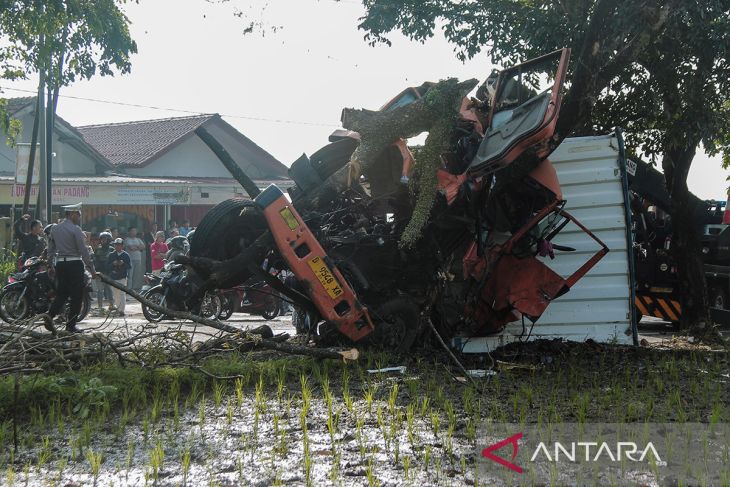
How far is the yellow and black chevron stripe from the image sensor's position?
1449cm

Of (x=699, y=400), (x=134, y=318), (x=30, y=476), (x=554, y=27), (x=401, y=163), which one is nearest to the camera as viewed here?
(x=30, y=476)

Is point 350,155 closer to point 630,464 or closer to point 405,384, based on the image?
point 405,384

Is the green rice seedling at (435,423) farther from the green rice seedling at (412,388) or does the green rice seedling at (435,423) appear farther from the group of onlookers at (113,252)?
the group of onlookers at (113,252)

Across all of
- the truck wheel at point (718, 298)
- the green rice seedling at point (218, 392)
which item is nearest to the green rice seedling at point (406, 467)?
the green rice seedling at point (218, 392)

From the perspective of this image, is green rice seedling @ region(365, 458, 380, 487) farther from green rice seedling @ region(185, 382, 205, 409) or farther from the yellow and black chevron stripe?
the yellow and black chevron stripe

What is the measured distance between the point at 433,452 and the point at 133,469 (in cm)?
166

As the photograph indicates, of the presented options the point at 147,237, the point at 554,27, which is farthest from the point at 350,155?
the point at 147,237

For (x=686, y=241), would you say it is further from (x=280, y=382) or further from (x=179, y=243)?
(x=179, y=243)

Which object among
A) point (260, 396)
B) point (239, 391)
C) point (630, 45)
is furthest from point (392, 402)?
point (630, 45)

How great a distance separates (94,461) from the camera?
16.5ft

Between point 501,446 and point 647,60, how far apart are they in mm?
8383

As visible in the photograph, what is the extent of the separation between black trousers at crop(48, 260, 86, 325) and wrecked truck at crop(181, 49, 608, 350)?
165 inches

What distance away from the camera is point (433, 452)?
5238mm

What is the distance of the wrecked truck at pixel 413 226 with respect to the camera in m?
8.42
